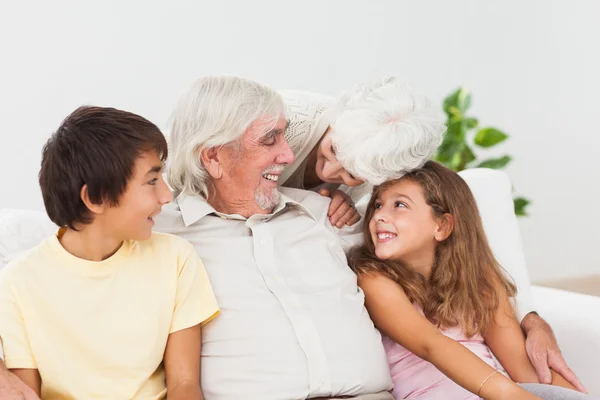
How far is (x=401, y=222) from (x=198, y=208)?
530 millimetres

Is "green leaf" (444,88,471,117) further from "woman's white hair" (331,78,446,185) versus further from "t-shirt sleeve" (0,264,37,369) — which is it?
"t-shirt sleeve" (0,264,37,369)

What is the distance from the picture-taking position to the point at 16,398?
1481 mm

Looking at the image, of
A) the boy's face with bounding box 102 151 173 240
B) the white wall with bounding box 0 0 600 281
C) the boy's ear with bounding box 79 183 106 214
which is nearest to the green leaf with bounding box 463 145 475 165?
the white wall with bounding box 0 0 600 281

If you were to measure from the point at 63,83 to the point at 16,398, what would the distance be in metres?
1.90

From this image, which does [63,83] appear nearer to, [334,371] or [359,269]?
[359,269]

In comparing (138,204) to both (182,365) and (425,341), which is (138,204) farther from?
(425,341)

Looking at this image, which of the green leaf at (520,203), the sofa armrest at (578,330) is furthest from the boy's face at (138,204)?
the green leaf at (520,203)

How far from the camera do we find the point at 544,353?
2.07 meters

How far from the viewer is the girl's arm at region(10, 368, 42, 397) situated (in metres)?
1.60

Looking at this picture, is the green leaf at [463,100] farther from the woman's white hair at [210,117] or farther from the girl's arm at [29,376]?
the girl's arm at [29,376]

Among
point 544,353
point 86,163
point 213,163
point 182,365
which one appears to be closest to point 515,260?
point 544,353

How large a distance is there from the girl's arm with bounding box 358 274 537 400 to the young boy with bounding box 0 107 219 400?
0.51 metres

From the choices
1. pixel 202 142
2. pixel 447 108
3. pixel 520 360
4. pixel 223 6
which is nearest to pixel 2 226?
pixel 202 142

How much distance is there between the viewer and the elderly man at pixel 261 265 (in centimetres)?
186
